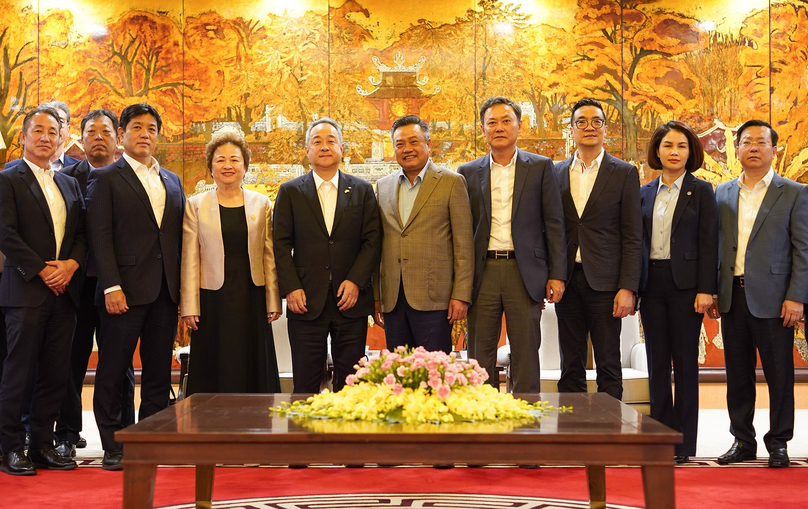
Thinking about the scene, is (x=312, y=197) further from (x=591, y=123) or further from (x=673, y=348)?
(x=673, y=348)

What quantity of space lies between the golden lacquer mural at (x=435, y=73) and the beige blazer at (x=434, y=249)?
2.87 metres

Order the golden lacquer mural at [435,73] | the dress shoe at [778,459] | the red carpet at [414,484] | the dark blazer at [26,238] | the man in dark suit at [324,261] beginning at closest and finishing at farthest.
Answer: the red carpet at [414,484], the dark blazer at [26,238], the dress shoe at [778,459], the man in dark suit at [324,261], the golden lacquer mural at [435,73]

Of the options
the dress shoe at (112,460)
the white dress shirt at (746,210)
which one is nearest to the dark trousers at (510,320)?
the white dress shirt at (746,210)

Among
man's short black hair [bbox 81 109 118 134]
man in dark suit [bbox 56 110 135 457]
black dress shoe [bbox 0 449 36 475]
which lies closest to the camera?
black dress shoe [bbox 0 449 36 475]

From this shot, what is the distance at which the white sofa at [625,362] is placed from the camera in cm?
472

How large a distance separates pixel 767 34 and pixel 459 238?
178 inches

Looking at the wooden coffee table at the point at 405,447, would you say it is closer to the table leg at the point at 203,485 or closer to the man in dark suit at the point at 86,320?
the table leg at the point at 203,485

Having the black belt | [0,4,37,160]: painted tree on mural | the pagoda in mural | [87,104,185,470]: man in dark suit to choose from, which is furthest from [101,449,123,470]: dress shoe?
[0,4,37,160]: painted tree on mural

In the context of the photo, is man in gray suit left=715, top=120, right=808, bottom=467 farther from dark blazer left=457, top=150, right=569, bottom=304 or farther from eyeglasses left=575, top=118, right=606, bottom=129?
dark blazer left=457, top=150, right=569, bottom=304

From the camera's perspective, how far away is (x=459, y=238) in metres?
3.99

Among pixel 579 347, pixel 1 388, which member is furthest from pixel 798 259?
pixel 1 388

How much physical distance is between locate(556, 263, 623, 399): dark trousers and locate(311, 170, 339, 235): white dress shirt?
1.33m

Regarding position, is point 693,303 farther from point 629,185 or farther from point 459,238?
point 459,238

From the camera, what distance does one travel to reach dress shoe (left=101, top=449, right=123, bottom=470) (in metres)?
3.82
